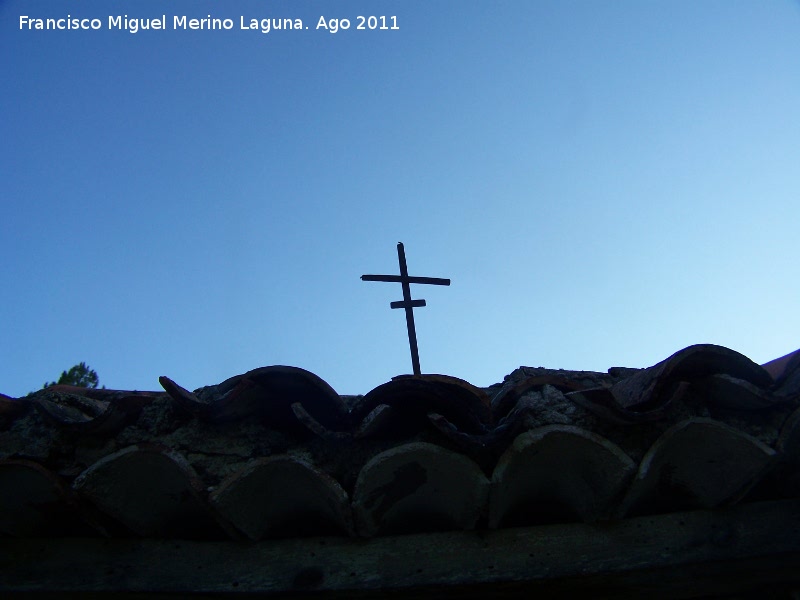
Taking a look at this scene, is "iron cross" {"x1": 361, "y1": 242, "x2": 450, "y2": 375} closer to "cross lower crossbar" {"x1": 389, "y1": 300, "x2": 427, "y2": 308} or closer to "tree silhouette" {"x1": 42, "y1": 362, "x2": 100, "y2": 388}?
"cross lower crossbar" {"x1": 389, "y1": 300, "x2": 427, "y2": 308}

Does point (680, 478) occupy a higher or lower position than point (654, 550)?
higher

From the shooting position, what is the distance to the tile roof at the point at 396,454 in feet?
5.60

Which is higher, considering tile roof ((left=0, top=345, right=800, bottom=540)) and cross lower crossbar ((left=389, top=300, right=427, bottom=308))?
cross lower crossbar ((left=389, top=300, right=427, bottom=308))

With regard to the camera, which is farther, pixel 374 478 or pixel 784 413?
pixel 784 413

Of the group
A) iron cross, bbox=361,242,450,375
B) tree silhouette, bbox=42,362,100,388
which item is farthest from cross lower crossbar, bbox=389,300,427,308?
tree silhouette, bbox=42,362,100,388

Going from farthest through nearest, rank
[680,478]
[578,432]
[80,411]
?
[80,411]
[680,478]
[578,432]

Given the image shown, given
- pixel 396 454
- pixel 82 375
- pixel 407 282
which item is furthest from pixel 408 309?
pixel 82 375

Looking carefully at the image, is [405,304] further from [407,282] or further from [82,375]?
[82,375]

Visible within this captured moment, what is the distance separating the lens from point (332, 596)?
1703 mm

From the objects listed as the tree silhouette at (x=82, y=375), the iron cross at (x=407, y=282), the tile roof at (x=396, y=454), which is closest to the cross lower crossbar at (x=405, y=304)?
the iron cross at (x=407, y=282)

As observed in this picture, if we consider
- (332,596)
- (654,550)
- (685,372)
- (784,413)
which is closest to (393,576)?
(332,596)

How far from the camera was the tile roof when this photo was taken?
5.60 feet

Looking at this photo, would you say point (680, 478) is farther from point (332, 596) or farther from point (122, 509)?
point (122, 509)

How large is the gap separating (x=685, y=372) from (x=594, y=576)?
2.01 feet
